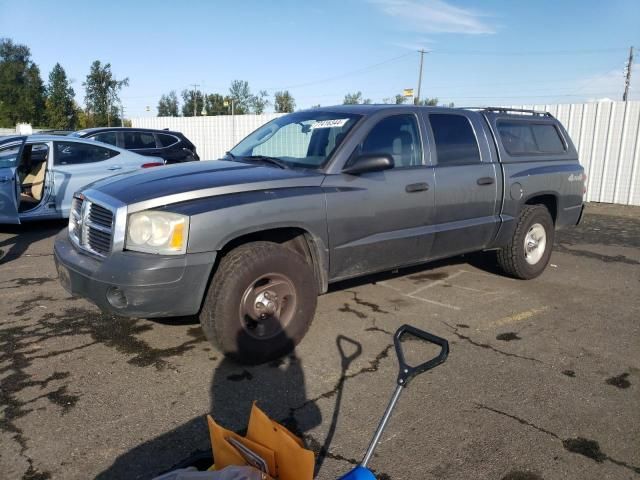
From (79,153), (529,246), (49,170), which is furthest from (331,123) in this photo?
(79,153)

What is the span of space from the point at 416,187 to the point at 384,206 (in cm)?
42

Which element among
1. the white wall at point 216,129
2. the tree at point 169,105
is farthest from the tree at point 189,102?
the white wall at point 216,129

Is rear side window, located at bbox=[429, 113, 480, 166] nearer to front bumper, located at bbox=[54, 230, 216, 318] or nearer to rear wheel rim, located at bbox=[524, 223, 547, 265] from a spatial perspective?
rear wheel rim, located at bbox=[524, 223, 547, 265]

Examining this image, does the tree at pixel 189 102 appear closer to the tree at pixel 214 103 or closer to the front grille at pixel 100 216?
the tree at pixel 214 103

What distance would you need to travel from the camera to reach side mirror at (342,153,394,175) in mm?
4012

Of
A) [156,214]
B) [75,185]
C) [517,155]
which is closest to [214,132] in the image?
[75,185]

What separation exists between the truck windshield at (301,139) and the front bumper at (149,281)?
4.44ft

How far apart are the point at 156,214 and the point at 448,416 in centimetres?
219

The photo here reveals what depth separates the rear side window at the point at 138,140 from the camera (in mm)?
11977

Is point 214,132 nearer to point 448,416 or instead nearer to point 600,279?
point 600,279

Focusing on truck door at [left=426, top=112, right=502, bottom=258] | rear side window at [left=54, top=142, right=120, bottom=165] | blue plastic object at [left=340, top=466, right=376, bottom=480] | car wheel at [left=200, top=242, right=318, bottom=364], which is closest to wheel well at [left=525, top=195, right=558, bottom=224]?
truck door at [left=426, top=112, right=502, bottom=258]

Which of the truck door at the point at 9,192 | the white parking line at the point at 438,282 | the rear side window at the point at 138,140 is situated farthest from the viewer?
the rear side window at the point at 138,140

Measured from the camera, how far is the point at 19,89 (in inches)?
2876

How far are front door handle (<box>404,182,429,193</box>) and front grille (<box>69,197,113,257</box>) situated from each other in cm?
241
